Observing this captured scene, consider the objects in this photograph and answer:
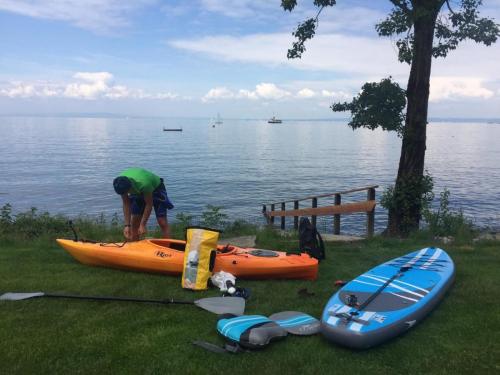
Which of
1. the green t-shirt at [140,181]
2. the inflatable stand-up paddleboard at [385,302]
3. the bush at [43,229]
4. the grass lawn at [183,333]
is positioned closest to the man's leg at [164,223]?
the green t-shirt at [140,181]

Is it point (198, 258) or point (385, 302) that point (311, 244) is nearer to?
point (198, 258)

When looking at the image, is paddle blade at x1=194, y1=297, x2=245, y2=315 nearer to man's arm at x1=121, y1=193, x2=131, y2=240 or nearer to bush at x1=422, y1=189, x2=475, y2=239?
man's arm at x1=121, y1=193, x2=131, y2=240

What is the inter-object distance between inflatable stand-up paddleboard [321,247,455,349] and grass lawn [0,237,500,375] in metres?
0.14

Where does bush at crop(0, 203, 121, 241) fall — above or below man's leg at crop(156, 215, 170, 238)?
below

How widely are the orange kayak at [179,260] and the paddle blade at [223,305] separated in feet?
3.41

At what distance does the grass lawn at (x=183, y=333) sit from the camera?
12.9 feet

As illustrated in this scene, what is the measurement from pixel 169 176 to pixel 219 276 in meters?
30.3

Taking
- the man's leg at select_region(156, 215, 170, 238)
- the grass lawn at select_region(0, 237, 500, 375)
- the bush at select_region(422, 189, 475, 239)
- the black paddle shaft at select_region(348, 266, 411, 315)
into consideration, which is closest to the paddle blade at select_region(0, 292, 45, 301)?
the grass lawn at select_region(0, 237, 500, 375)

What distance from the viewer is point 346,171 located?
39531mm

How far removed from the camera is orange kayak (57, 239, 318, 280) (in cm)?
637

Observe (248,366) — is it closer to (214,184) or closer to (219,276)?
(219,276)

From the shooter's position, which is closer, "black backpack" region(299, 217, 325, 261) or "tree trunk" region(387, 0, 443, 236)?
"black backpack" region(299, 217, 325, 261)

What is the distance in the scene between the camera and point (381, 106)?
10.3m

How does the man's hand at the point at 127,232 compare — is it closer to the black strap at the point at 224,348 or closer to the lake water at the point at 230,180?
the black strap at the point at 224,348
